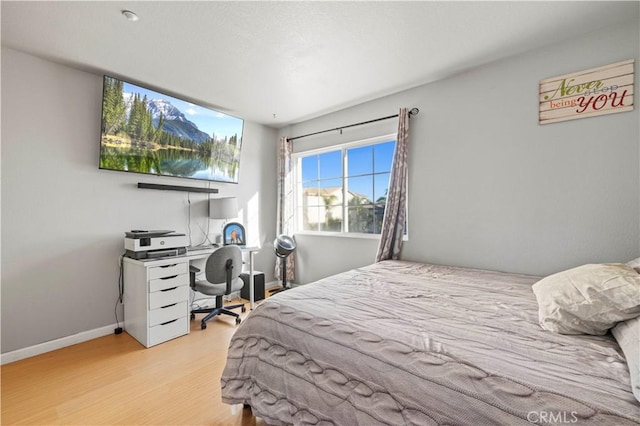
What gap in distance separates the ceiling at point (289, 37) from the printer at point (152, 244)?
5.13ft

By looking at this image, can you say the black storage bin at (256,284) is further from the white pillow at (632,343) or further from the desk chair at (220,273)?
the white pillow at (632,343)

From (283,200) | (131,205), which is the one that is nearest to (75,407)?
(131,205)

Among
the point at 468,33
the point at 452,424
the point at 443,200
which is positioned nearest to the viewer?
the point at 452,424

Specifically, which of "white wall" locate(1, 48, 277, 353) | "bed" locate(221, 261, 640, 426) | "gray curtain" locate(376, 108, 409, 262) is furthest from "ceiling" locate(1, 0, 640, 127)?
"bed" locate(221, 261, 640, 426)

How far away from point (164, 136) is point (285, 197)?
5.84ft

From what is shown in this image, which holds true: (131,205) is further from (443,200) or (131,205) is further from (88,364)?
(443,200)

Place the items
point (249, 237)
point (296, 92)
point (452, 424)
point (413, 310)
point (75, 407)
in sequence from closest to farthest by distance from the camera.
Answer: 1. point (452, 424)
2. point (413, 310)
3. point (75, 407)
4. point (296, 92)
5. point (249, 237)

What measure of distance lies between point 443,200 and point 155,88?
329 cm

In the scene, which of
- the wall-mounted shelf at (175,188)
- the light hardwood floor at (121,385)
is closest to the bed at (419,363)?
the light hardwood floor at (121,385)

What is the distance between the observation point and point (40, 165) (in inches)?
90.0

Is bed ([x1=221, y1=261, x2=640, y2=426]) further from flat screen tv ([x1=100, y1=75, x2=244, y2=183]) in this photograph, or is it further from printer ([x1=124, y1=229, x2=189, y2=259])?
flat screen tv ([x1=100, y1=75, x2=244, y2=183])

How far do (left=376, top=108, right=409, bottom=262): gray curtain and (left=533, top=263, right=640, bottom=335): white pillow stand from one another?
1.66m

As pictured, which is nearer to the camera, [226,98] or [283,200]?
[226,98]

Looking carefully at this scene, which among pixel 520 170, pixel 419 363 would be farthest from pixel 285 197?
pixel 419 363
